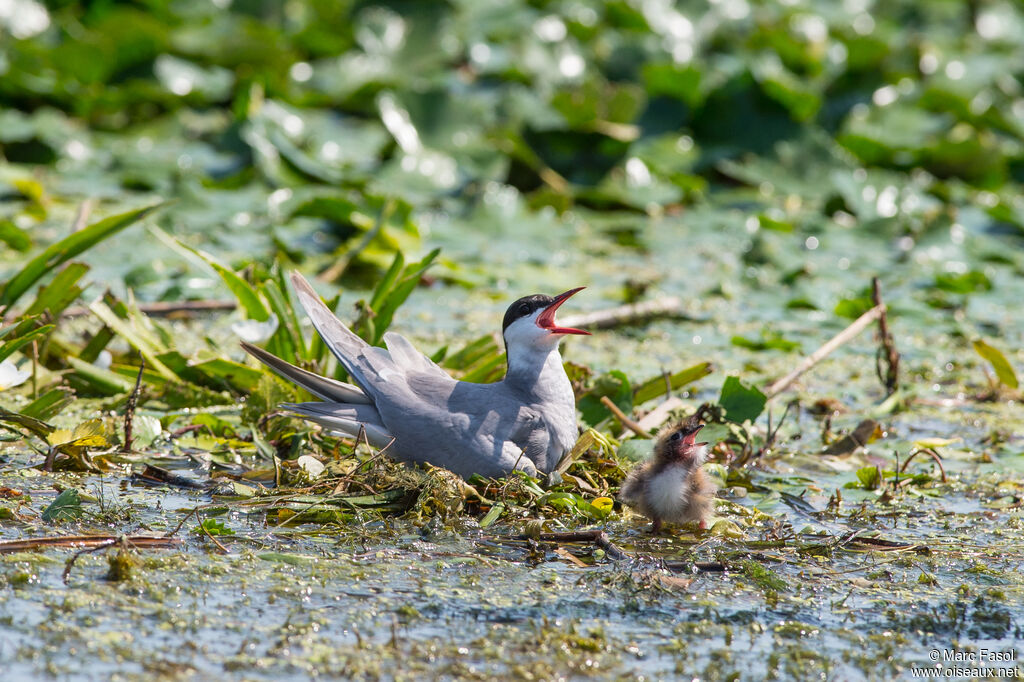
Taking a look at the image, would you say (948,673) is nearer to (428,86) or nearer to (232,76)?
(428,86)

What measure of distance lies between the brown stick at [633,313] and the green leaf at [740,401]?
149 centimetres

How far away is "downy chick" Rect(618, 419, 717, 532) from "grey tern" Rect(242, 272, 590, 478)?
1.30 ft

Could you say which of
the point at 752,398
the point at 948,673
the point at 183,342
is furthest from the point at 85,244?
the point at 948,673

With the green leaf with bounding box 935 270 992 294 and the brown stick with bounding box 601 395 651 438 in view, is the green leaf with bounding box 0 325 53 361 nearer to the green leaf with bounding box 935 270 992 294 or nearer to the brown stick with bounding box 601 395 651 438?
the brown stick with bounding box 601 395 651 438

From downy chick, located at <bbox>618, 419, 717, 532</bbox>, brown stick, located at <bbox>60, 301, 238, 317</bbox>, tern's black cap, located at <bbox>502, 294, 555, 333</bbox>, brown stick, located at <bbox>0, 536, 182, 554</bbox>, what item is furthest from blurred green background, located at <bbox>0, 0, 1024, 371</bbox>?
brown stick, located at <bbox>0, 536, 182, 554</bbox>

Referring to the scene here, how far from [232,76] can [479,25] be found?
219 cm

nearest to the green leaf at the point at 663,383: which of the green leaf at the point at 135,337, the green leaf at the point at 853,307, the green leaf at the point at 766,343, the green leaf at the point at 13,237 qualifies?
the green leaf at the point at 766,343

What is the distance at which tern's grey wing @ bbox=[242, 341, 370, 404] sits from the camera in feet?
14.3

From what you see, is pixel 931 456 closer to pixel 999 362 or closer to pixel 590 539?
pixel 999 362

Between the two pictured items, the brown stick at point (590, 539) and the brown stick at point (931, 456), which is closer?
the brown stick at point (590, 539)

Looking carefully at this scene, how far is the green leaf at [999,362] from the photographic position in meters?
5.52

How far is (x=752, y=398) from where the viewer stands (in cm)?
472

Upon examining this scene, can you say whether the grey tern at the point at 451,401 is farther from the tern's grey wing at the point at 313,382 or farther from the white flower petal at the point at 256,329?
the white flower petal at the point at 256,329

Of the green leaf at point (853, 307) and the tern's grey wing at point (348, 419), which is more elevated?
the tern's grey wing at point (348, 419)
